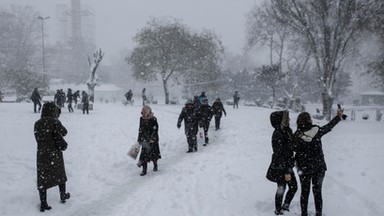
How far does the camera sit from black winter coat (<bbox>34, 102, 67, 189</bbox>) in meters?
5.88

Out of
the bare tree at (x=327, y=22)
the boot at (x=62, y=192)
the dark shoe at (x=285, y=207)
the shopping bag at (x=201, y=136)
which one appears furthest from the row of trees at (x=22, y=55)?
the dark shoe at (x=285, y=207)

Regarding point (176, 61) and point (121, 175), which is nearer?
point (121, 175)

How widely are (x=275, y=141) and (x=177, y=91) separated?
10003 centimetres

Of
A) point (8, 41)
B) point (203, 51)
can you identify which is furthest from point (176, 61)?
point (8, 41)

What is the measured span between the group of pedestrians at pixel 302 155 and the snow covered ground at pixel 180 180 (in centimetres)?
86

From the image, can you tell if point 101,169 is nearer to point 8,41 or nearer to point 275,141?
point 275,141

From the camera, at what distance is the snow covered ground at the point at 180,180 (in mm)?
6375

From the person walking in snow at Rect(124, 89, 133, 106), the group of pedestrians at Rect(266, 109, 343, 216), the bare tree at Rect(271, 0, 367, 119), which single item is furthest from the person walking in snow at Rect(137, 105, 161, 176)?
the person walking in snow at Rect(124, 89, 133, 106)

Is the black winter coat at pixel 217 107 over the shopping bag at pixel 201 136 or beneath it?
over

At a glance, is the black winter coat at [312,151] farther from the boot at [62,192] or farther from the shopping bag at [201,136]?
the shopping bag at [201,136]

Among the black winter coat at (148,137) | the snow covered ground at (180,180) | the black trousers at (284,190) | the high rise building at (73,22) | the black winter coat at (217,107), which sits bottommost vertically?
the snow covered ground at (180,180)

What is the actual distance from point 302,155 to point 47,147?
451 centimetres

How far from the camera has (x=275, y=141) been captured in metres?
5.53

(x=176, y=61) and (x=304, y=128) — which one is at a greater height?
(x=176, y=61)
